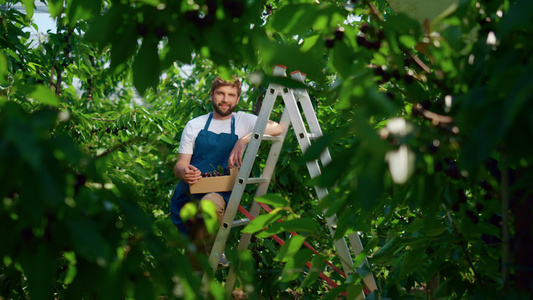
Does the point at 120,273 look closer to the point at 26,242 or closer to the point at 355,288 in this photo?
the point at 26,242

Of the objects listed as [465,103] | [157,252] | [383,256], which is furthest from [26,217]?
[383,256]

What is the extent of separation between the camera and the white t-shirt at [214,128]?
11.6ft

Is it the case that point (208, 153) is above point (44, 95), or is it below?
below

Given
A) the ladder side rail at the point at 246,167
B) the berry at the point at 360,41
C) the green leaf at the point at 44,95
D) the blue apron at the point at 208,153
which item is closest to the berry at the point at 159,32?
the green leaf at the point at 44,95

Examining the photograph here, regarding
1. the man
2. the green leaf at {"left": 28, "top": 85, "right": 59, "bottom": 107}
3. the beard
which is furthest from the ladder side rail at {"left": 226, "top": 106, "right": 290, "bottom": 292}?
the green leaf at {"left": 28, "top": 85, "right": 59, "bottom": 107}

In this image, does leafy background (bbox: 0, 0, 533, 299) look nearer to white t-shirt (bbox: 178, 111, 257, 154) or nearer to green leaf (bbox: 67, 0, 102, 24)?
green leaf (bbox: 67, 0, 102, 24)

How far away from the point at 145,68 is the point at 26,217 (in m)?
0.37

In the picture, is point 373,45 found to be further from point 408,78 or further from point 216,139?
point 216,139

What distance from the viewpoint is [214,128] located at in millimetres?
3570

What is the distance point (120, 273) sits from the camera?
76 centimetres

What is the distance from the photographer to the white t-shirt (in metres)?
3.52

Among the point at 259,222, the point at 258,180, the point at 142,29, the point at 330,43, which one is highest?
the point at 142,29

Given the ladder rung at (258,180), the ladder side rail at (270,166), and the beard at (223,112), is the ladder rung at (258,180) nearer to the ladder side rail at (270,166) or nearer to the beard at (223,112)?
the ladder side rail at (270,166)

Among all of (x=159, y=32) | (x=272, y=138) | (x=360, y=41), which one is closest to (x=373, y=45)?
(x=360, y=41)
